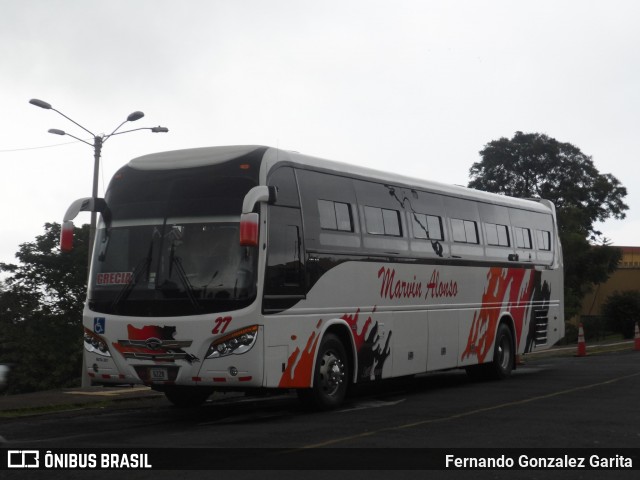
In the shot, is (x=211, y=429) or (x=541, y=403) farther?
(x=541, y=403)

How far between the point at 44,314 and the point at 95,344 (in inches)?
2158

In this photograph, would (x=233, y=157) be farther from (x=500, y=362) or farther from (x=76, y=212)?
Answer: (x=500, y=362)

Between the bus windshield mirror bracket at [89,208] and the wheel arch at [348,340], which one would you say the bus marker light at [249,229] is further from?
the wheel arch at [348,340]

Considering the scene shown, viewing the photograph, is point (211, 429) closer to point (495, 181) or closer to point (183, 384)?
point (183, 384)

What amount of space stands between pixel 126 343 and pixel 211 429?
5.65ft

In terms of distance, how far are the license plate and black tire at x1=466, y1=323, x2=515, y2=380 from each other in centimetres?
885

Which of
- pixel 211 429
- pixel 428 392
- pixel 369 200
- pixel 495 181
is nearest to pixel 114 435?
pixel 211 429

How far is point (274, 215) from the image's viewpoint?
13.1 meters

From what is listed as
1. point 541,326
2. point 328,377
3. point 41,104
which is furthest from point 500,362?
point 41,104

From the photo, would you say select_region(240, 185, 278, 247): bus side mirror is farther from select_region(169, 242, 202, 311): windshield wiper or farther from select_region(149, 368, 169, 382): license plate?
select_region(149, 368, 169, 382): license plate

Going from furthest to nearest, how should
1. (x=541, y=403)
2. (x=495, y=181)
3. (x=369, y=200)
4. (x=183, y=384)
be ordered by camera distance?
(x=495, y=181) < (x=369, y=200) < (x=541, y=403) < (x=183, y=384)

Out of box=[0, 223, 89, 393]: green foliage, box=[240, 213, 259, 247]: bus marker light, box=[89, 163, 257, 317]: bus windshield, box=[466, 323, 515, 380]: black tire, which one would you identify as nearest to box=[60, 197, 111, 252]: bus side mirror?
box=[89, 163, 257, 317]: bus windshield

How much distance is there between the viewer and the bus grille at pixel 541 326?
22.2m

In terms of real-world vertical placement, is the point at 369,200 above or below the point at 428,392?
above
